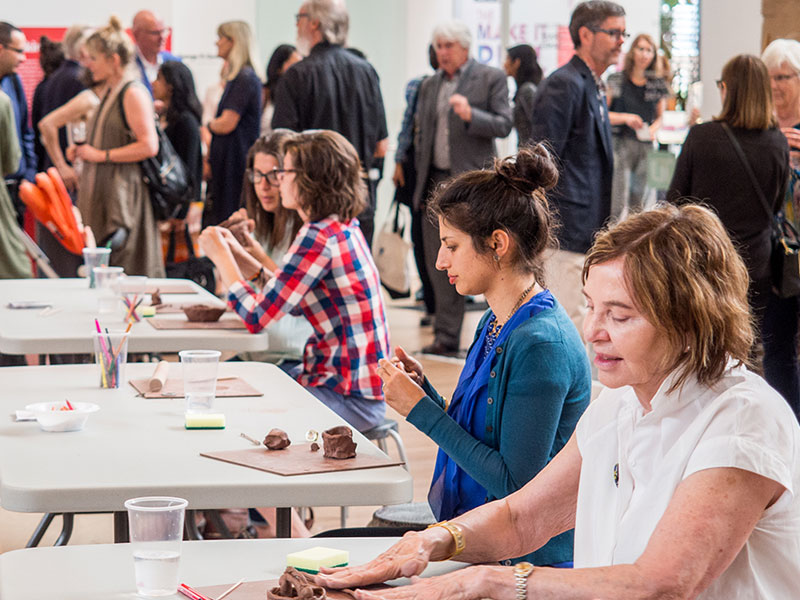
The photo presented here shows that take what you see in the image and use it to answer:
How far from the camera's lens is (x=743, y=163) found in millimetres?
4090

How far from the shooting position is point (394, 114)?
10445 mm

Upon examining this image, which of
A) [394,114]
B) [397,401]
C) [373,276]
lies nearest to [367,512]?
[373,276]

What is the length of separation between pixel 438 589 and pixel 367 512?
103 inches

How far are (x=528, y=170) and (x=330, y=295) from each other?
1.20 meters

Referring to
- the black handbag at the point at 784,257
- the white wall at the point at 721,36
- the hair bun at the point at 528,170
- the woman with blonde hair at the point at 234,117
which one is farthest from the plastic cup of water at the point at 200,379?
the woman with blonde hair at the point at 234,117

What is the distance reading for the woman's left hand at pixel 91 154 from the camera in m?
6.00

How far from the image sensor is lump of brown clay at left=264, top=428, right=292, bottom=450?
2.18 meters

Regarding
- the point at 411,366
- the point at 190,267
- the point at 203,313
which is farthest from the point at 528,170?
the point at 190,267

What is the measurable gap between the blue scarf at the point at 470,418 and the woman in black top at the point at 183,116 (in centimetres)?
506

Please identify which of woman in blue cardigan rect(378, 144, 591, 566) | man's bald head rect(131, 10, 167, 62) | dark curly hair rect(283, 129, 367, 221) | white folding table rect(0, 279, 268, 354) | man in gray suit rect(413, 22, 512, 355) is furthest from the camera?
man's bald head rect(131, 10, 167, 62)

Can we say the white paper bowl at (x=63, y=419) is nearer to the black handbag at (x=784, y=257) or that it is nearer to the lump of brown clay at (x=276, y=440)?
the lump of brown clay at (x=276, y=440)

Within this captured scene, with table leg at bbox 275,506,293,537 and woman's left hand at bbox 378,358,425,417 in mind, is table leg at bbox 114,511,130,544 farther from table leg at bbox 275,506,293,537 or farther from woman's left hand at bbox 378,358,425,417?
woman's left hand at bbox 378,358,425,417

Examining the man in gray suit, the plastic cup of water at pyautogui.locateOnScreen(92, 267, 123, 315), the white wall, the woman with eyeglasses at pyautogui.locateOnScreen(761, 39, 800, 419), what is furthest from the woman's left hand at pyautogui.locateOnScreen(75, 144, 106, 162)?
the woman with eyeglasses at pyautogui.locateOnScreen(761, 39, 800, 419)

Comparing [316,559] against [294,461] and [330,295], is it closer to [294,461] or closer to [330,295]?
[294,461]
